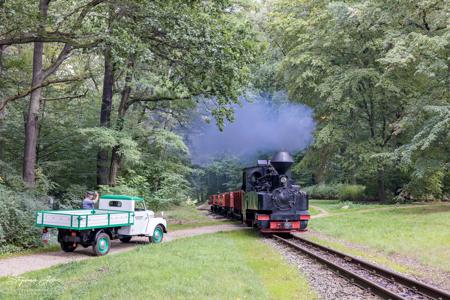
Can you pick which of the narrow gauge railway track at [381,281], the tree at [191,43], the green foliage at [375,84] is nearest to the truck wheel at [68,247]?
the tree at [191,43]

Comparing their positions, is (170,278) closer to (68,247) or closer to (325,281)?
(325,281)

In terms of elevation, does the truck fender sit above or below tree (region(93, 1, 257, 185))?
below

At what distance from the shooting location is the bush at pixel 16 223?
12.7 meters

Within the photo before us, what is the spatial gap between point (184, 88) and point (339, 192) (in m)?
25.6

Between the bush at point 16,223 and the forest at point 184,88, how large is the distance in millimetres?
39

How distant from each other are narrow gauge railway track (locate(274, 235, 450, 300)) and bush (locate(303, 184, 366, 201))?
76.2ft

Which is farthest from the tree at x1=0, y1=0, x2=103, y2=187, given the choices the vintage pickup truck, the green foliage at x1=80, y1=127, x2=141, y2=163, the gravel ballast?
the gravel ballast

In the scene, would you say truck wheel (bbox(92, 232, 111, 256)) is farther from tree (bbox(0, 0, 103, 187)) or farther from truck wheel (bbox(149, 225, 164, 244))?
tree (bbox(0, 0, 103, 187))

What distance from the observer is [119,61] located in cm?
1144

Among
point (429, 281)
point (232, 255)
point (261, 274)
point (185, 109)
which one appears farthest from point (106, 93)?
point (429, 281)

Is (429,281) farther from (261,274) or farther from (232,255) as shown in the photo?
(232,255)

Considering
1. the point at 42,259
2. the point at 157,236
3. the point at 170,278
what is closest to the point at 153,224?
the point at 157,236

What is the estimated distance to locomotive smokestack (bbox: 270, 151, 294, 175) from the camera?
16.1m

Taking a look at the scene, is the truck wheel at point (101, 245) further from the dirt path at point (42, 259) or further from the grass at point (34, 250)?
the grass at point (34, 250)
